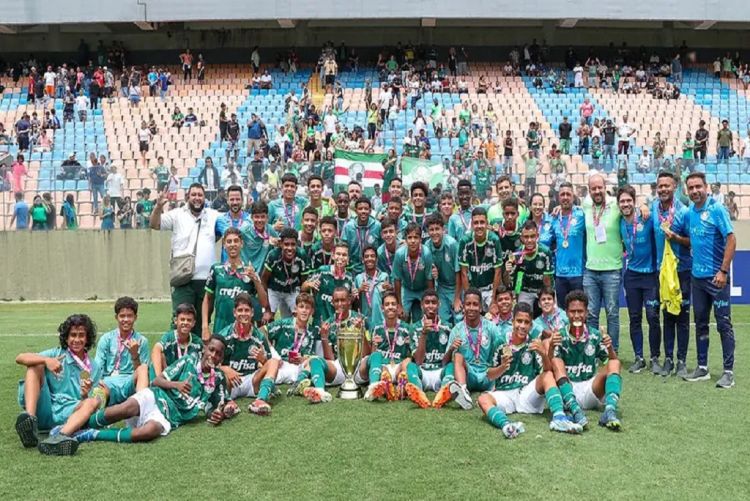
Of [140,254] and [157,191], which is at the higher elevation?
[157,191]

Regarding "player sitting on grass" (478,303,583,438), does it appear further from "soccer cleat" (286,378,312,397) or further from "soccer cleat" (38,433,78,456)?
"soccer cleat" (38,433,78,456)

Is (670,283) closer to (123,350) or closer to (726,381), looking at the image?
(726,381)

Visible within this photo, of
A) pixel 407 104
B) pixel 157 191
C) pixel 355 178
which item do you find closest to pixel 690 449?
pixel 355 178

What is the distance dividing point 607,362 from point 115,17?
33428 mm

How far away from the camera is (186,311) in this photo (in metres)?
8.48

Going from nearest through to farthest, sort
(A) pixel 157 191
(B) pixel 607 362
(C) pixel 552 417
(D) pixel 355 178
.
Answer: (C) pixel 552 417 → (B) pixel 607 362 → (D) pixel 355 178 → (A) pixel 157 191

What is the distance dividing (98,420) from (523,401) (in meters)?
3.35

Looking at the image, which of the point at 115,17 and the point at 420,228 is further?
the point at 115,17

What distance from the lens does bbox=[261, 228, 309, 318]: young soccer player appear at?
1020 centimetres

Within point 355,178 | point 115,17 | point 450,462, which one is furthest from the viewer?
point 115,17

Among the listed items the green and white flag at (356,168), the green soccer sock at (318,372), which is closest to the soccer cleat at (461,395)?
the green soccer sock at (318,372)

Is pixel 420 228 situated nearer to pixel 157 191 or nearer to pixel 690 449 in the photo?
pixel 690 449

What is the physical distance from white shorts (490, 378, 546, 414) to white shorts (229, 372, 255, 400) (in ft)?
7.37

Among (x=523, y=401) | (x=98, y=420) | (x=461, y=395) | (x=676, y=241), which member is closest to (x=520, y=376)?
(x=523, y=401)
